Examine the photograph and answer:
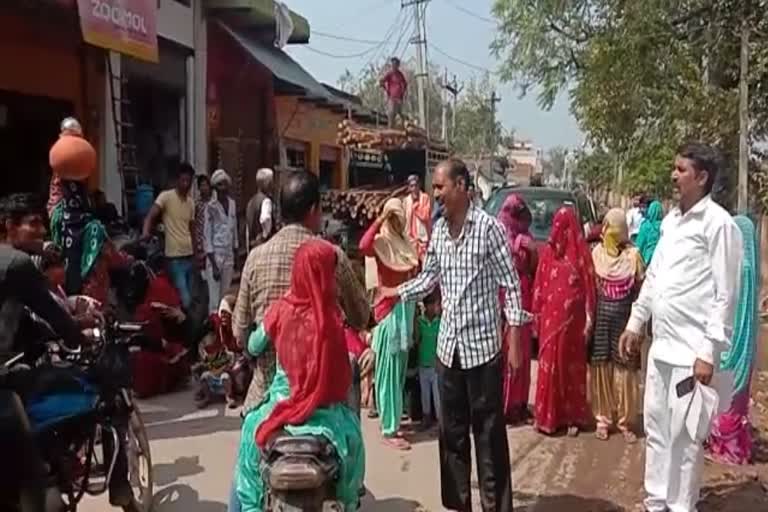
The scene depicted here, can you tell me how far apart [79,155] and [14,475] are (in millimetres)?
2733

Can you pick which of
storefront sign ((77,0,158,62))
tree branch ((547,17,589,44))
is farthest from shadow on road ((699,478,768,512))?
tree branch ((547,17,589,44))

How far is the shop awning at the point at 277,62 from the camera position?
13.4 m

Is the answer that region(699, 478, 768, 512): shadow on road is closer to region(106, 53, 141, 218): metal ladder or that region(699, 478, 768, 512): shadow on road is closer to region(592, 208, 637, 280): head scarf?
region(592, 208, 637, 280): head scarf

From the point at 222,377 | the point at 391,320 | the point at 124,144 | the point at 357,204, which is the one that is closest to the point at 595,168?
the point at 357,204

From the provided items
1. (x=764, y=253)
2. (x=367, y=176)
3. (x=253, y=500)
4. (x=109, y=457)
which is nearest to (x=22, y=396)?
(x=109, y=457)

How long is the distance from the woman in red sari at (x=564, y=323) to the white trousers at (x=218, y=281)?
3.77m

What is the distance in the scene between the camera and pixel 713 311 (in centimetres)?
442

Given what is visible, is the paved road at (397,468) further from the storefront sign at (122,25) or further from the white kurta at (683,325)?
the storefront sign at (122,25)

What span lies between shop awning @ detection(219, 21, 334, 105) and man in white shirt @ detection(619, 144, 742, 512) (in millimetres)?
9451

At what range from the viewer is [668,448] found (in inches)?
183

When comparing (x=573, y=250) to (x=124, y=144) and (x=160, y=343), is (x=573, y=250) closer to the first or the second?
(x=160, y=343)

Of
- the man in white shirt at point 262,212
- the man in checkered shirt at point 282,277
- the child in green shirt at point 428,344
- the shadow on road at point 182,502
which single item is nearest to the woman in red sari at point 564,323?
the child in green shirt at point 428,344

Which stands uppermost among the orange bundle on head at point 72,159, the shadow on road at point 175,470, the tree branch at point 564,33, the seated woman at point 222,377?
the tree branch at point 564,33

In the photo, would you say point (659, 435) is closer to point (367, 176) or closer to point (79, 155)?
point (79, 155)
